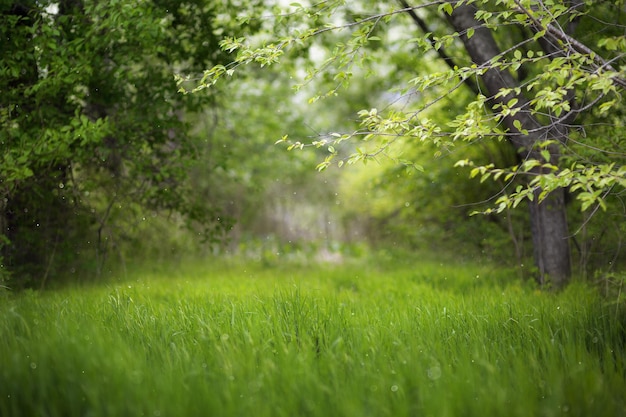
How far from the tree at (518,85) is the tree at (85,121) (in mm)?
1166

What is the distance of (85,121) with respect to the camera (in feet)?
17.5

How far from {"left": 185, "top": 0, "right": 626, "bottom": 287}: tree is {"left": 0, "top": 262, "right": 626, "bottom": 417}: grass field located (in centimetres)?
101

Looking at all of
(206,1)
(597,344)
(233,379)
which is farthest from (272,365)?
(206,1)

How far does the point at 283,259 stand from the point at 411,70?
431 cm

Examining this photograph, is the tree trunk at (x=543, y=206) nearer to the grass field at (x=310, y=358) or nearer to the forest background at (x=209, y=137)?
the forest background at (x=209, y=137)

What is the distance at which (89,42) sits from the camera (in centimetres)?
568

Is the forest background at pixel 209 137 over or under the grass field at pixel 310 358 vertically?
over

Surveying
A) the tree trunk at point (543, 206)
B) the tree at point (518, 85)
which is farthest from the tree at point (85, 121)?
the tree trunk at point (543, 206)

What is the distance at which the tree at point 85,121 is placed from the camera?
17.6ft

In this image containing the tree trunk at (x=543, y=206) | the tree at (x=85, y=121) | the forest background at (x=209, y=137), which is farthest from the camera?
the tree trunk at (x=543, y=206)

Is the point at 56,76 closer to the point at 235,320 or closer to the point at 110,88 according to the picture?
the point at 110,88

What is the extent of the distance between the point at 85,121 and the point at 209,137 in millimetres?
3941

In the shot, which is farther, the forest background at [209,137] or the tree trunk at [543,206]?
the tree trunk at [543,206]

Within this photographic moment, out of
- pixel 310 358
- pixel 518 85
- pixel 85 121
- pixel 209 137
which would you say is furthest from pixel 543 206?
pixel 209 137
